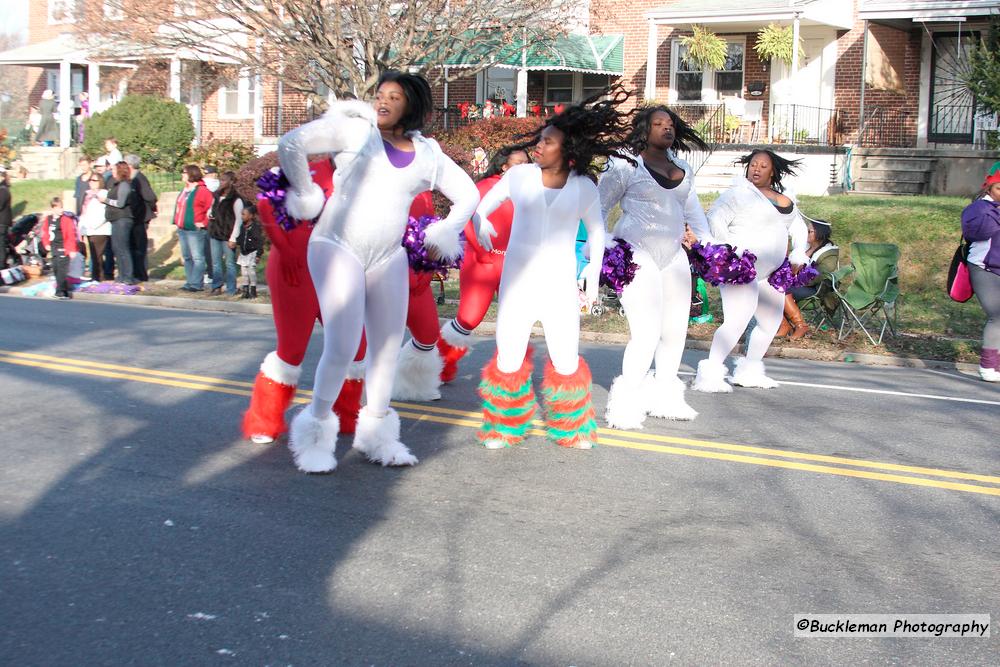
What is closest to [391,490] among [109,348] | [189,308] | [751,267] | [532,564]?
[532,564]

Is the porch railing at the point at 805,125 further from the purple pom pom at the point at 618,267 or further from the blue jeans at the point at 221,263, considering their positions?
the purple pom pom at the point at 618,267

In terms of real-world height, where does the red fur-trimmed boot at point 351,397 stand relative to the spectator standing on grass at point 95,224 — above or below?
below

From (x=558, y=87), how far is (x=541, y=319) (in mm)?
26644

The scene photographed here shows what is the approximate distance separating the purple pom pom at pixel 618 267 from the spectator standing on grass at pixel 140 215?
43.1 ft

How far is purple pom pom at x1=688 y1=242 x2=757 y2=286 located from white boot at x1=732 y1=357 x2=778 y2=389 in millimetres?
1355

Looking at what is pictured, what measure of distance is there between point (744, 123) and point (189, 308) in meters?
16.7

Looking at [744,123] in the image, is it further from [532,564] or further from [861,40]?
[532,564]

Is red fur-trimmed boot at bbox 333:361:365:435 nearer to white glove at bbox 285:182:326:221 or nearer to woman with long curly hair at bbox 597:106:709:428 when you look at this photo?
white glove at bbox 285:182:326:221

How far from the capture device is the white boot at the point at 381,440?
260 inches

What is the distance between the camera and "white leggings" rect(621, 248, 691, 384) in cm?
778

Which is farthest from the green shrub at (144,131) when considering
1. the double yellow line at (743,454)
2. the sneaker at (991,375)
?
the sneaker at (991,375)

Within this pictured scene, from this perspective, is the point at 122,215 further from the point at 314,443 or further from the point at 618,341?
the point at 314,443

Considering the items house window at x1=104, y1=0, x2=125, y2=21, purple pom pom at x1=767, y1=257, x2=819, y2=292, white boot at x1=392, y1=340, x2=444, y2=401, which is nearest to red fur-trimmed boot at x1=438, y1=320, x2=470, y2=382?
white boot at x1=392, y1=340, x2=444, y2=401

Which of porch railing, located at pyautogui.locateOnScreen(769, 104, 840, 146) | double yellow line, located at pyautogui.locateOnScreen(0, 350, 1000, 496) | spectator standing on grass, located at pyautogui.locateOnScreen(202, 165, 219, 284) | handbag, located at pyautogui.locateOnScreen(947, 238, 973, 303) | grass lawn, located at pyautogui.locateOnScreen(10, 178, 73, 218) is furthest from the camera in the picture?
grass lawn, located at pyautogui.locateOnScreen(10, 178, 73, 218)
